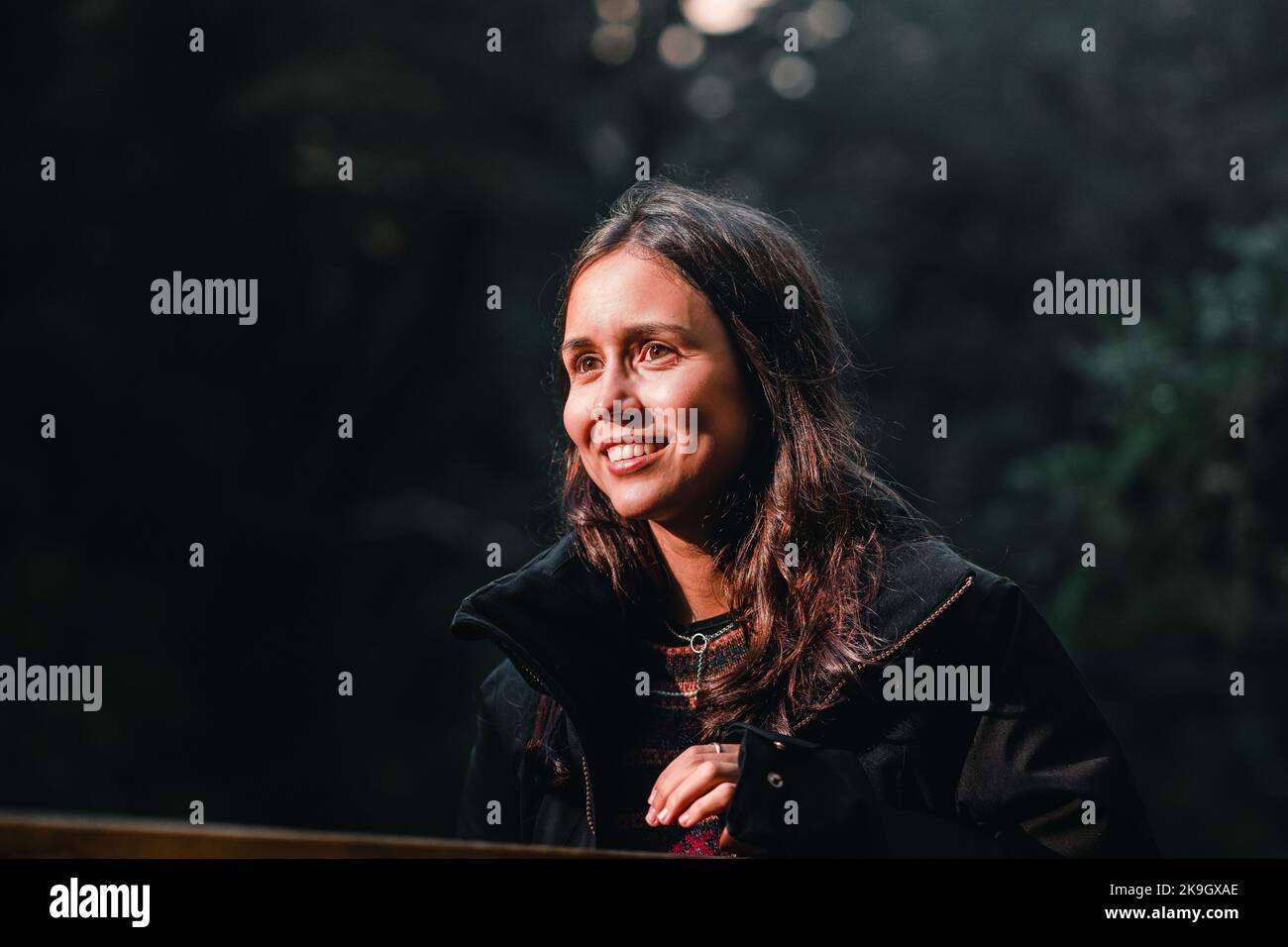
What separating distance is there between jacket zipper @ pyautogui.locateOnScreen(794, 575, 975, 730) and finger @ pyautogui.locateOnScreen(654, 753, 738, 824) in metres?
0.28

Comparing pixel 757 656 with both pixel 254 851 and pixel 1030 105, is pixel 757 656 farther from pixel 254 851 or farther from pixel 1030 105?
pixel 1030 105

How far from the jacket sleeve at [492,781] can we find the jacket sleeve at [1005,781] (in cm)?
72

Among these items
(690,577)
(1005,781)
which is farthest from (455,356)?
(1005,781)

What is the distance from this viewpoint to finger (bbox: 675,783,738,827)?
1694mm

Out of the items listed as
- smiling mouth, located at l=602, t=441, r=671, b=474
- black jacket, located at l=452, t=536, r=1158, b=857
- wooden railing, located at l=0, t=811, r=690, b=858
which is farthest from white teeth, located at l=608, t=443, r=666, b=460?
wooden railing, located at l=0, t=811, r=690, b=858

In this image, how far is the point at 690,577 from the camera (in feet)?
7.25

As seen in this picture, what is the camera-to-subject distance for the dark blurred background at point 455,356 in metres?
6.91

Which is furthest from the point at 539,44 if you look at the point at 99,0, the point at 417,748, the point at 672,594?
the point at 672,594

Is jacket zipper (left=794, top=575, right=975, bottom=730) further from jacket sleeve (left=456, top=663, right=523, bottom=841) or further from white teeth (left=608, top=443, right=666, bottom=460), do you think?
jacket sleeve (left=456, top=663, right=523, bottom=841)

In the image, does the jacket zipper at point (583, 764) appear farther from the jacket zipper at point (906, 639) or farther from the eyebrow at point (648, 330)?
the eyebrow at point (648, 330)

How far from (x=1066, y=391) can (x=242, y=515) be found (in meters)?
5.40

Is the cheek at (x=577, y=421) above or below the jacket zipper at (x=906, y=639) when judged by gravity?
above

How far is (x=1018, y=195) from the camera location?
9.26 metres

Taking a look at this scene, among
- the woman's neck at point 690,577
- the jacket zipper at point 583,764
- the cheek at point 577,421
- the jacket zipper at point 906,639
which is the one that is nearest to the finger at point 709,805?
the jacket zipper at point 906,639
